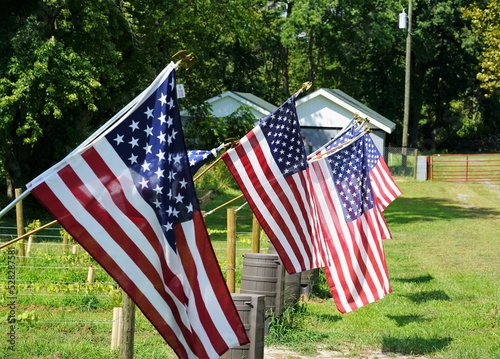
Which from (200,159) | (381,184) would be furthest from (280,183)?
(381,184)

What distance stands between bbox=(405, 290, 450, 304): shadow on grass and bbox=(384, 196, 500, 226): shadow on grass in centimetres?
1289

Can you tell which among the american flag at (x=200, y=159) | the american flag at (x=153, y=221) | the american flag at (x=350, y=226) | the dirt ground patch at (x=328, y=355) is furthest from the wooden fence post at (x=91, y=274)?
the american flag at (x=153, y=221)

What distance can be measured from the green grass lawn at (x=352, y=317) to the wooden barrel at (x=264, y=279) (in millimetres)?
253

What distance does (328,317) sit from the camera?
548 inches

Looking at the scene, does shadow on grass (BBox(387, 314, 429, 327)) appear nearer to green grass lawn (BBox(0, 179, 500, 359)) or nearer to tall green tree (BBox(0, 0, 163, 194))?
green grass lawn (BBox(0, 179, 500, 359))

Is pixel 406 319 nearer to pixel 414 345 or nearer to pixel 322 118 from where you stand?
pixel 414 345

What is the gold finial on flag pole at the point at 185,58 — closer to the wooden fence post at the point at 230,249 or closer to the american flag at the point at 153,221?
the american flag at the point at 153,221

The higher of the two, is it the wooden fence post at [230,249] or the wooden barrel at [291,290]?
the wooden fence post at [230,249]

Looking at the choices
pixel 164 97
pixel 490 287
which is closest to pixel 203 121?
pixel 490 287

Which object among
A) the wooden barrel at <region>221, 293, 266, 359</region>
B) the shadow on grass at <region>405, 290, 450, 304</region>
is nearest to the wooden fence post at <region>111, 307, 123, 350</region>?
the wooden barrel at <region>221, 293, 266, 359</region>

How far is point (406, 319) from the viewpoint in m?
14.0

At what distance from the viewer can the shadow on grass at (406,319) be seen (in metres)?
13.7

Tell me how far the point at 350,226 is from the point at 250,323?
12.1 ft

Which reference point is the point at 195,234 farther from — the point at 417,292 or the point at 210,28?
the point at 210,28
